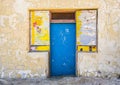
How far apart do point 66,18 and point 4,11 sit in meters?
2.13

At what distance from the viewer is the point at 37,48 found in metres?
9.22

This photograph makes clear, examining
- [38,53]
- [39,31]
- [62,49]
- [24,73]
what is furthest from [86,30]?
[24,73]

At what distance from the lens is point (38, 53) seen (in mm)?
9086

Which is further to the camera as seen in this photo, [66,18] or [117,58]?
[66,18]

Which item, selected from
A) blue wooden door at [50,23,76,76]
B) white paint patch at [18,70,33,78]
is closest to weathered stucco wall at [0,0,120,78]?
white paint patch at [18,70,33,78]

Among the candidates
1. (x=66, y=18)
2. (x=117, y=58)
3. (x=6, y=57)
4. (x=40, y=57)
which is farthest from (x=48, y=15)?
(x=117, y=58)

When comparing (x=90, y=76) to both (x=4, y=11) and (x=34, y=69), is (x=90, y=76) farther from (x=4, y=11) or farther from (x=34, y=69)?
(x=4, y=11)

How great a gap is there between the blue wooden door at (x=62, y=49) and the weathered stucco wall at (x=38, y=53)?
0.50 metres

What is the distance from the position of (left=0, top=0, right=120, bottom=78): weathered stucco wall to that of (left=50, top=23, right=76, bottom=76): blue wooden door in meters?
0.50

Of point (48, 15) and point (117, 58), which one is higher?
point (48, 15)

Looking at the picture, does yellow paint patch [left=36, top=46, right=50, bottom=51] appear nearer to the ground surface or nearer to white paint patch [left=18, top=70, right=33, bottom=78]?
white paint patch [left=18, top=70, right=33, bottom=78]

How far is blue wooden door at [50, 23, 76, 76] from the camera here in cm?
947

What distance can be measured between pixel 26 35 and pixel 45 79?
1593 millimetres

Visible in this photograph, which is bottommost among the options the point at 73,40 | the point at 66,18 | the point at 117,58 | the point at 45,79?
the point at 45,79
